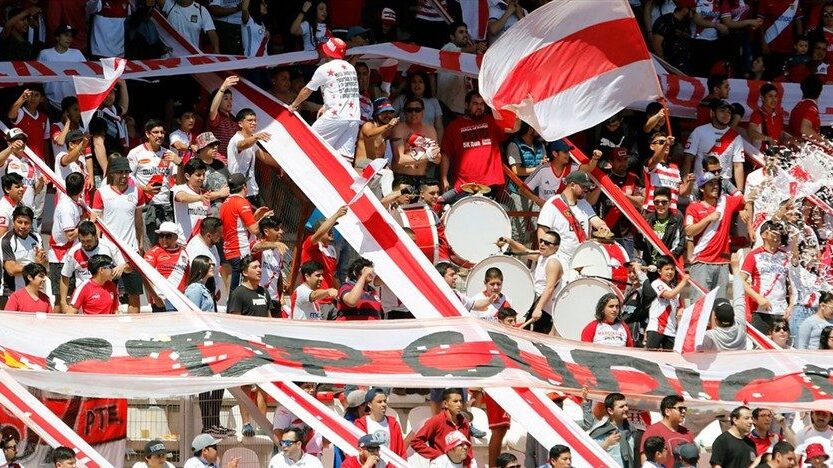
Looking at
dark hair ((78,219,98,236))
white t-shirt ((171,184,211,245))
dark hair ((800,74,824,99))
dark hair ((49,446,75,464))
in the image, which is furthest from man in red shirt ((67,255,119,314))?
dark hair ((800,74,824,99))

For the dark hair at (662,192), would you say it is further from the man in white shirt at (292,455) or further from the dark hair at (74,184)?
the man in white shirt at (292,455)

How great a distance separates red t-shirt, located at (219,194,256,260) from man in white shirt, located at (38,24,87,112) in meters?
2.47

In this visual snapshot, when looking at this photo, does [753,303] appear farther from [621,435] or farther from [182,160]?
[182,160]

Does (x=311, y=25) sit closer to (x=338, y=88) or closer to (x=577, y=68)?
(x=338, y=88)

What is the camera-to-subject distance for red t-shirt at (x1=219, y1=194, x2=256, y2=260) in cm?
1983

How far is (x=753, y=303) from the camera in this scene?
20.8 metres

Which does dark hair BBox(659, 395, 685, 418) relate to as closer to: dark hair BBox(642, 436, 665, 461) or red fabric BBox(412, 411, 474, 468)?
dark hair BBox(642, 436, 665, 461)

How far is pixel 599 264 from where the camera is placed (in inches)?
806

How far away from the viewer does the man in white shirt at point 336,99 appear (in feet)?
68.8

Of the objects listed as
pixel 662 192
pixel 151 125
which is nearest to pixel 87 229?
pixel 151 125

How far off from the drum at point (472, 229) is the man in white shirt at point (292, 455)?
175 inches

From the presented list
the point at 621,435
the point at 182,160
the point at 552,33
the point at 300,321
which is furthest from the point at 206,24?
the point at 621,435

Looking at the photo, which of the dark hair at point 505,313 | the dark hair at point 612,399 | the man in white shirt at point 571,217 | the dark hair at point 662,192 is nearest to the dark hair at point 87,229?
the dark hair at point 505,313

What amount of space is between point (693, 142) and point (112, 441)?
27.2 feet
